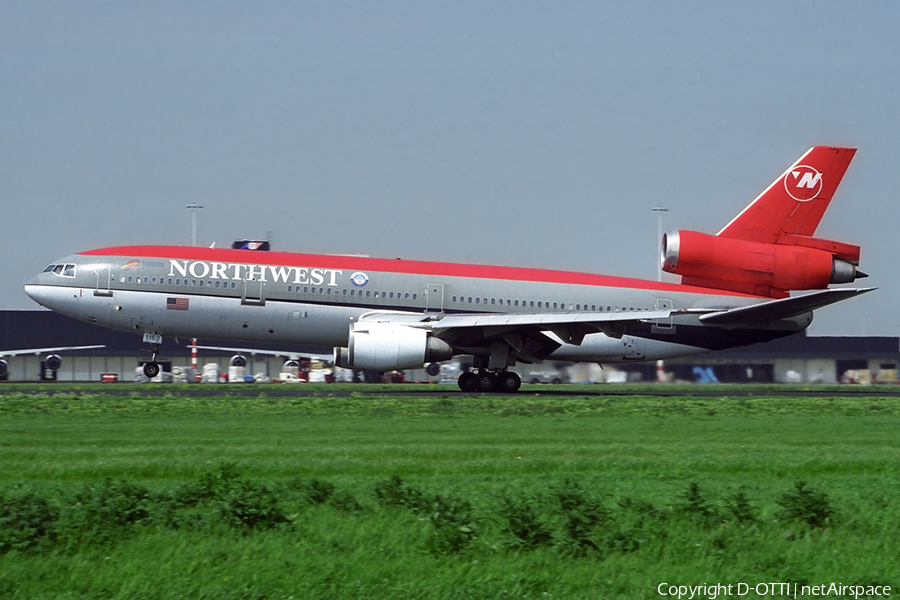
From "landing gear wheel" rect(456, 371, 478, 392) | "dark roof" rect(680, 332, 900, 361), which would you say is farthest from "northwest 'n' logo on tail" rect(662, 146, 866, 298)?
"dark roof" rect(680, 332, 900, 361)

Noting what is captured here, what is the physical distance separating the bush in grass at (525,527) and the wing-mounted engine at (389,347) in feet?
61.7

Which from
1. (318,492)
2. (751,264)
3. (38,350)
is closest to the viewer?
(318,492)

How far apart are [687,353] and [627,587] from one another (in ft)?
84.4

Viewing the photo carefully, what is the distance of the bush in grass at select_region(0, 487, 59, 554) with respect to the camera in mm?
9320

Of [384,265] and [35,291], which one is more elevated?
[384,265]

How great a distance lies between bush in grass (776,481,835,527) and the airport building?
28505mm

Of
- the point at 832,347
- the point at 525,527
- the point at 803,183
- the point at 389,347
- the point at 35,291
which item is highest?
the point at 803,183

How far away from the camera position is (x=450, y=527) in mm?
9992

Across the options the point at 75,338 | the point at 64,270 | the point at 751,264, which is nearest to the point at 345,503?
the point at 64,270

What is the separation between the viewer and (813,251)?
108ft

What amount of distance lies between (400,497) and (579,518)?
2.08 meters

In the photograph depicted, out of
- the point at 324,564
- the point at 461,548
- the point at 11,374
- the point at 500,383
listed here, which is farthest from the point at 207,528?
the point at 11,374

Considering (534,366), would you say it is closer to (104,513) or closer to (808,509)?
(808,509)

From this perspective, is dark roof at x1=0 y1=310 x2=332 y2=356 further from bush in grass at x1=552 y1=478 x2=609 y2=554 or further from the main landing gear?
bush in grass at x1=552 y1=478 x2=609 y2=554
